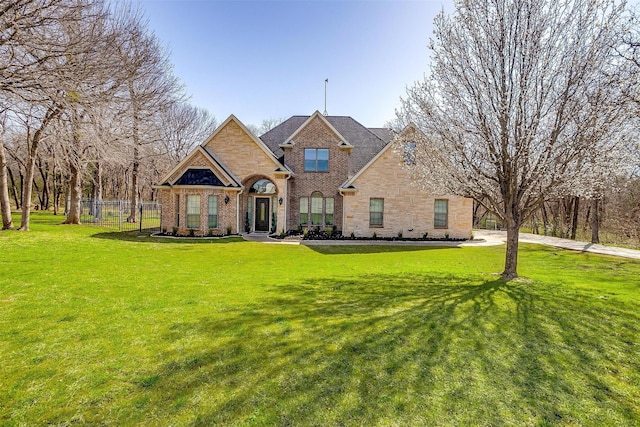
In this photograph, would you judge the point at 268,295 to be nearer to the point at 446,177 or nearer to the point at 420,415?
the point at 420,415

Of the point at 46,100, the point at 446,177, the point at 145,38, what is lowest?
the point at 446,177

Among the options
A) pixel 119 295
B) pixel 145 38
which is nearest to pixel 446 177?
pixel 119 295

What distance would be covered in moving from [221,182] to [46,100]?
10985 millimetres

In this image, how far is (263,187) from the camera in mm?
20641

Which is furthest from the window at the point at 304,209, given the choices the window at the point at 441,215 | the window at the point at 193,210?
the window at the point at 441,215

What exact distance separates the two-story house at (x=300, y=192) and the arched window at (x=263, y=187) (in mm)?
63

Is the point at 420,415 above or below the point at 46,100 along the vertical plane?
below

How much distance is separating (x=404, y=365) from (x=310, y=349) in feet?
3.93

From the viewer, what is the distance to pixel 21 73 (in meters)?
6.91

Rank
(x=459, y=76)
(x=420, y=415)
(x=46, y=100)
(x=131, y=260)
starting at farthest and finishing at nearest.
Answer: (x=131, y=260)
(x=459, y=76)
(x=46, y=100)
(x=420, y=415)

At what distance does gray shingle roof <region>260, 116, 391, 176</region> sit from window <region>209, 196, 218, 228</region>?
18.6 feet

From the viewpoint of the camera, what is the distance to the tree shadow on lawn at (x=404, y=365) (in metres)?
3.11

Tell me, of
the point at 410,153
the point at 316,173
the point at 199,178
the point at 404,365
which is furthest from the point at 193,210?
the point at 404,365

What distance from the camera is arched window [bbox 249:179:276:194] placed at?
808 inches
